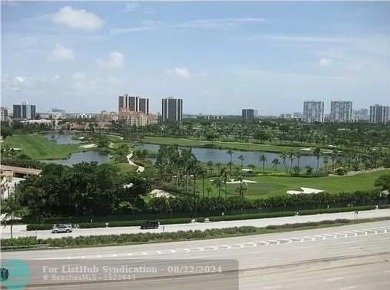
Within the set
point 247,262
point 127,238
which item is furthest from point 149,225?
point 247,262

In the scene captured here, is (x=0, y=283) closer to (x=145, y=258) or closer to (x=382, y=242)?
(x=145, y=258)

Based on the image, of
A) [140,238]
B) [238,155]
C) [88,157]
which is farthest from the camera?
[238,155]

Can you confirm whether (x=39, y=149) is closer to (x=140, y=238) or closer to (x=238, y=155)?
(x=238, y=155)

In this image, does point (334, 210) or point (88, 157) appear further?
point (88, 157)

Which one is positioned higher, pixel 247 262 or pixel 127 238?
pixel 247 262

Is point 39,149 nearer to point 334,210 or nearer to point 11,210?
point 11,210

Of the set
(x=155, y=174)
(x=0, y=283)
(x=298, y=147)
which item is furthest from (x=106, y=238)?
(x=298, y=147)

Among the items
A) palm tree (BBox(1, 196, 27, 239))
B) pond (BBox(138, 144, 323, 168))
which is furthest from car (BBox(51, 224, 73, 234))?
pond (BBox(138, 144, 323, 168))

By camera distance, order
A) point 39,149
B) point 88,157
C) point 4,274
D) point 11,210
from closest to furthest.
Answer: point 4,274
point 11,210
point 88,157
point 39,149

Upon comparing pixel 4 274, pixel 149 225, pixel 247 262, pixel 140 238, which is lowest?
pixel 149 225

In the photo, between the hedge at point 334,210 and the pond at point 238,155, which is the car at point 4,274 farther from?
the pond at point 238,155
